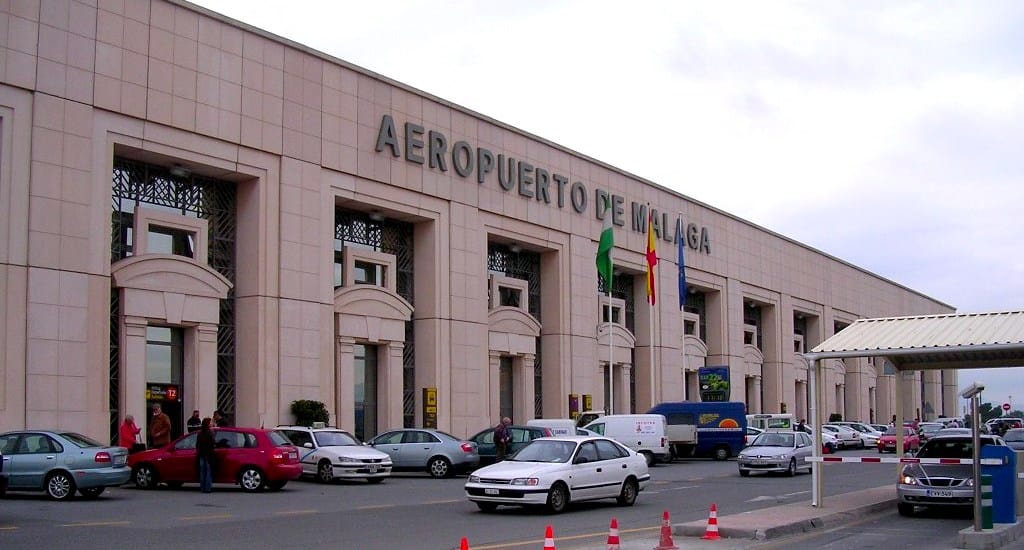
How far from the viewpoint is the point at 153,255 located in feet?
107

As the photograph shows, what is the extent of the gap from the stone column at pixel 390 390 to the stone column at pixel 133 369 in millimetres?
10276

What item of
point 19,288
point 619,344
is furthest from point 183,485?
point 619,344

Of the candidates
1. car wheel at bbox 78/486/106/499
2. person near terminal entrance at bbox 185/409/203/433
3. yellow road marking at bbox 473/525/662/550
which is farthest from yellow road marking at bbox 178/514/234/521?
person near terminal entrance at bbox 185/409/203/433

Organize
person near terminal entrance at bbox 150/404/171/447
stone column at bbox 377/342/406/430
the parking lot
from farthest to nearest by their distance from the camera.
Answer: stone column at bbox 377/342/406/430 < person near terminal entrance at bbox 150/404/171/447 < the parking lot

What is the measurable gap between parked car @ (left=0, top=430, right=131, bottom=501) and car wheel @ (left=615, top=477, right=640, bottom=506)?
1012 centimetres

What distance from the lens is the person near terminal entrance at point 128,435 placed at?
2916 cm

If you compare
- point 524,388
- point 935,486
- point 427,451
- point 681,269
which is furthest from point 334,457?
point 681,269

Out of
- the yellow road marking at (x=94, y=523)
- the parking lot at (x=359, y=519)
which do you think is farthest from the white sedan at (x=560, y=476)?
the yellow road marking at (x=94, y=523)

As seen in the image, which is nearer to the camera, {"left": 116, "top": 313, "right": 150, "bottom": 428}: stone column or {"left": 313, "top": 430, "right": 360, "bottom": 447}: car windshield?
{"left": 313, "top": 430, "right": 360, "bottom": 447}: car windshield

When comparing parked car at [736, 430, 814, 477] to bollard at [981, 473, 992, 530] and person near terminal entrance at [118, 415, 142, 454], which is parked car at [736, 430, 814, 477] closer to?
bollard at [981, 473, 992, 530]

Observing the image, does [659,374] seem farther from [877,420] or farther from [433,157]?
[877,420]

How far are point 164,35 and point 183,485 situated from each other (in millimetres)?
13651

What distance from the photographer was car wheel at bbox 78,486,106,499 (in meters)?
22.4

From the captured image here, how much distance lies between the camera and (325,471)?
2870 cm
